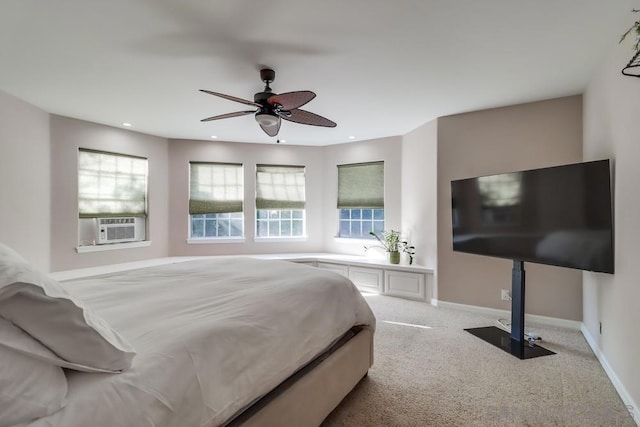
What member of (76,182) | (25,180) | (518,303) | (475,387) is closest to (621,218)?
(518,303)

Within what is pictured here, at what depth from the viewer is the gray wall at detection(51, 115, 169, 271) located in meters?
3.90

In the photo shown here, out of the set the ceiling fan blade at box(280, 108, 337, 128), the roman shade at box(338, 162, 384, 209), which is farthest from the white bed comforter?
the roman shade at box(338, 162, 384, 209)

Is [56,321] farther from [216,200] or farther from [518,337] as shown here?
[216,200]

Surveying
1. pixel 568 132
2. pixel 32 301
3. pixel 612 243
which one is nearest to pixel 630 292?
pixel 612 243

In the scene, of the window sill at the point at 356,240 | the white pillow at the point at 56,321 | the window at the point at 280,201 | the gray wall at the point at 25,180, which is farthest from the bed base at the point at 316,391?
the window at the point at 280,201

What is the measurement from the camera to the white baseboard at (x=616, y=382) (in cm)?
190

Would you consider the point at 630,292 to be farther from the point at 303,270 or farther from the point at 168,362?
the point at 168,362

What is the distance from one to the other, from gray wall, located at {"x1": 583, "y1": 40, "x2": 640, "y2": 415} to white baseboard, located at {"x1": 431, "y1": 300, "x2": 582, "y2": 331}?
565 mm

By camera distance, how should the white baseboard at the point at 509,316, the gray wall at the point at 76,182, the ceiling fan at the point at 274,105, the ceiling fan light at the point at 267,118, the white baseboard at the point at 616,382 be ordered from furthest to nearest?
1. the gray wall at the point at 76,182
2. the white baseboard at the point at 509,316
3. the ceiling fan light at the point at 267,118
4. the ceiling fan at the point at 274,105
5. the white baseboard at the point at 616,382

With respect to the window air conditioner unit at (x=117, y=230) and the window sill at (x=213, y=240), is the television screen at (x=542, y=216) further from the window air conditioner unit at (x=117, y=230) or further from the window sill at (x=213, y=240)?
the window air conditioner unit at (x=117, y=230)

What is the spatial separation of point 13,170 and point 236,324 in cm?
366

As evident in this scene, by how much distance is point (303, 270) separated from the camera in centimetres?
239

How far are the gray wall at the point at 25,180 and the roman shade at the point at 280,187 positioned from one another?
2921 mm

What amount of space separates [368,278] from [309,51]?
3442 millimetres
